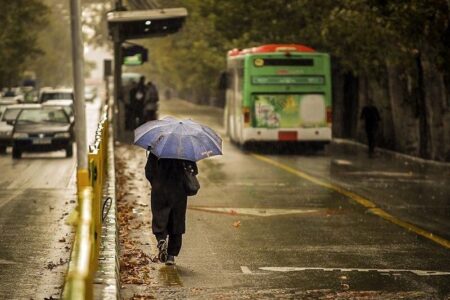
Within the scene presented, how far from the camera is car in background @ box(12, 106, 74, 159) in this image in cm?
3678

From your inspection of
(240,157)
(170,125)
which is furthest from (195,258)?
(240,157)

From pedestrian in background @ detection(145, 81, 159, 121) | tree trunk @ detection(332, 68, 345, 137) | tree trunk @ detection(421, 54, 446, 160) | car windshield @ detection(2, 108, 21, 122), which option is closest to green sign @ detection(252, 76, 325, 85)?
tree trunk @ detection(421, 54, 446, 160)

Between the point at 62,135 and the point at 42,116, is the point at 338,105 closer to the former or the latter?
the point at 42,116

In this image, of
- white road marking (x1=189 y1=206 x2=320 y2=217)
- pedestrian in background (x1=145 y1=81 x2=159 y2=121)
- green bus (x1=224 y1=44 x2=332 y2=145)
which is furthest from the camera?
pedestrian in background (x1=145 y1=81 x2=159 y2=121)

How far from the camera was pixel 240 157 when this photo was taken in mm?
36156

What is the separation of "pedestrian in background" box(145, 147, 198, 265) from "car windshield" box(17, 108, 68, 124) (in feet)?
79.8

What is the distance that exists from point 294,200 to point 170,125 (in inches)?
353

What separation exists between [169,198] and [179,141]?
25.8 inches

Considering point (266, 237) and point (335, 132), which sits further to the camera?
point (335, 132)

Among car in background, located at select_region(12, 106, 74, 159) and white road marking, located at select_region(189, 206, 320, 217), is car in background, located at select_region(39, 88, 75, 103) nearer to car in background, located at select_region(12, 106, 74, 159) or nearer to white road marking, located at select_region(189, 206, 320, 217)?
car in background, located at select_region(12, 106, 74, 159)

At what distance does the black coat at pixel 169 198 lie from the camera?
13.9 metres

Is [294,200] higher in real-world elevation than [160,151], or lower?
lower

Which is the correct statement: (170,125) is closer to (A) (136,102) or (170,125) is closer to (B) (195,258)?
(B) (195,258)

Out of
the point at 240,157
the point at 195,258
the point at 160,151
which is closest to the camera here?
the point at 160,151
